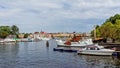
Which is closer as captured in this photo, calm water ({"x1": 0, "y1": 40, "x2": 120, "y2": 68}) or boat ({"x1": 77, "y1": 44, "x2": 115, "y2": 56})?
calm water ({"x1": 0, "y1": 40, "x2": 120, "y2": 68})

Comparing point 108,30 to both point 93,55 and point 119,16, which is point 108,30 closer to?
point 119,16

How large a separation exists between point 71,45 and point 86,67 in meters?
62.6

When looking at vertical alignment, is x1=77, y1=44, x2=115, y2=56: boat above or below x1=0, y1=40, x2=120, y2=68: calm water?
above

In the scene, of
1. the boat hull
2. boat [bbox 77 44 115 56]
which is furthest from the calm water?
boat [bbox 77 44 115 56]

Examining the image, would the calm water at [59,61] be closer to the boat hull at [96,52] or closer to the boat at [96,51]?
the boat hull at [96,52]

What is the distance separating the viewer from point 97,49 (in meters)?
76.9

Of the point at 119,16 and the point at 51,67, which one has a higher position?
the point at 119,16

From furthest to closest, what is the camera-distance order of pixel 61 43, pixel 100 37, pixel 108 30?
1. pixel 100 37
2. pixel 108 30
3. pixel 61 43

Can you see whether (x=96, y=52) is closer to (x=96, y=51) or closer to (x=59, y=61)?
(x=96, y=51)

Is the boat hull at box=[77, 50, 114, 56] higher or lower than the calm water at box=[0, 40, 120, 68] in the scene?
higher

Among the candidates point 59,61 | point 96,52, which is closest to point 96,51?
point 96,52

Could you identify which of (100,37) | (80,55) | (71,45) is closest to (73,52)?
(80,55)

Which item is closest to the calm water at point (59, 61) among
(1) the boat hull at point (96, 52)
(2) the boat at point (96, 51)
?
(1) the boat hull at point (96, 52)

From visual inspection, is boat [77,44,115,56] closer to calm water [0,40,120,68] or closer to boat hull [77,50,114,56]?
boat hull [77,50,114,56]
